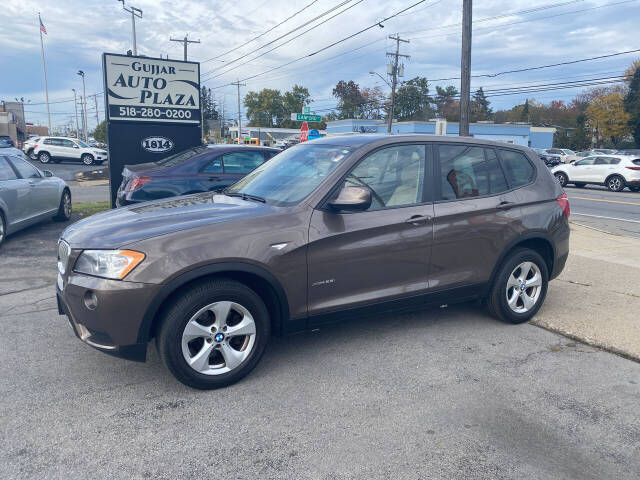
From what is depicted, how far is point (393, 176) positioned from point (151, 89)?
907 centimetres

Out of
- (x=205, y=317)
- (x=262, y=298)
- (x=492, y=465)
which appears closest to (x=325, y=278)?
(x=262, y=298)

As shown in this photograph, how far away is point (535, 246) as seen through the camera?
198 inches

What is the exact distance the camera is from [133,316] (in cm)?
322

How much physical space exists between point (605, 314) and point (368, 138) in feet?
10.0

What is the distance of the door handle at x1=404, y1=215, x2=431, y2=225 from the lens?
4.15 meters

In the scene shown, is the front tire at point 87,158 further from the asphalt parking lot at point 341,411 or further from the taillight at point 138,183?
the asphalt parking lot at point 341,411

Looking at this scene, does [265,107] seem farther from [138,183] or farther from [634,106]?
[138,183]

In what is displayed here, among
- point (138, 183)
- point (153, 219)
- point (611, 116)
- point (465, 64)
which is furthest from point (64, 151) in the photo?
point (611, 116)

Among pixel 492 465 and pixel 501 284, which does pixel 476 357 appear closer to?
pixel 501 284

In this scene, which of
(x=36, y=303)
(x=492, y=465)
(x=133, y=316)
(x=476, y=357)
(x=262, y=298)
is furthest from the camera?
(x=36, y=303)

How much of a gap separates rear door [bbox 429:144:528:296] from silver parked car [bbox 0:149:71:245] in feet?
22.0

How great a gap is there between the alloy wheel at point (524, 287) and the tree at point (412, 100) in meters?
85.9

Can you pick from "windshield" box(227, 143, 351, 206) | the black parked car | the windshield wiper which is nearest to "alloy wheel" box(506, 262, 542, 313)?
"windshield" box(227, 143, 351, 206)

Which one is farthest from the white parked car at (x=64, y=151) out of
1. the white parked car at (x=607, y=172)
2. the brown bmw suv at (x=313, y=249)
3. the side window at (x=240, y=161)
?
the brown bmw suv at (x=313, y=249)
